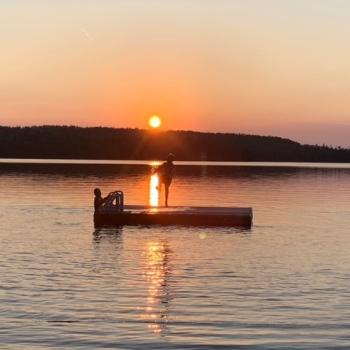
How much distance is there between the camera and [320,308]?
1792 cm

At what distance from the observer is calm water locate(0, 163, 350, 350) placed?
15.3 metres

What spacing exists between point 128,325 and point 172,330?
0.97 m

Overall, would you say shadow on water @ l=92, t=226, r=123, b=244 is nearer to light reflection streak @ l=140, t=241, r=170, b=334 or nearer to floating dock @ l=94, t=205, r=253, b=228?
floating dock @ l=94, t=205, r=253, b=228

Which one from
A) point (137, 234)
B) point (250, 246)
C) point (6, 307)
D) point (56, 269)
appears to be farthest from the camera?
point (137, 234)

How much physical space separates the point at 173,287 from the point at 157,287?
16.8 inches

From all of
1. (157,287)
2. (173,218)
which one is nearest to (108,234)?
(173,218)

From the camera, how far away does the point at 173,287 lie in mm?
20484

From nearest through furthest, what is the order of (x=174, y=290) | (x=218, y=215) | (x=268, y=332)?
(x=268, y=332), (x=174, y=290), (x=218, y=215)

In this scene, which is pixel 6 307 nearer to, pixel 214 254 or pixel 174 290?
pixel 174 290

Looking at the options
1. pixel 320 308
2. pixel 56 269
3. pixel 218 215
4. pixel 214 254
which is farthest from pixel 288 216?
pixel 320 308

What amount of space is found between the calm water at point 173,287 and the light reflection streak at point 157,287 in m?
0.03

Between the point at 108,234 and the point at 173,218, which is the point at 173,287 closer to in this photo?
the point at 108,234

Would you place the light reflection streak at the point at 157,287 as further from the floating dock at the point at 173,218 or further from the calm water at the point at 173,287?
the floating dock at the point at 173,218

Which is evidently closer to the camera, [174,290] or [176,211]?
[174,290]
